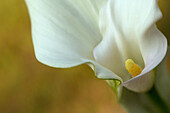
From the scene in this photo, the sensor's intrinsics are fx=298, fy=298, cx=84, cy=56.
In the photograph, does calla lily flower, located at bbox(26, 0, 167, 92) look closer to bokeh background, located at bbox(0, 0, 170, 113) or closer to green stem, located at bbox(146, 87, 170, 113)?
green stem, located at bbox(146, 87, 170, 113)

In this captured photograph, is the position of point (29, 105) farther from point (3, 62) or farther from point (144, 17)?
point (144, 17)

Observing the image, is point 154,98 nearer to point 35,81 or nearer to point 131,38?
point 131,38

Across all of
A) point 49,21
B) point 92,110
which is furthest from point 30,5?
point 92,110

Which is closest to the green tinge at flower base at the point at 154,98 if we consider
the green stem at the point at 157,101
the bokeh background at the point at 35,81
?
the green stem at the point at 157,101

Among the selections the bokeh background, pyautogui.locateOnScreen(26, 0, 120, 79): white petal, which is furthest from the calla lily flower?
the bokeh background

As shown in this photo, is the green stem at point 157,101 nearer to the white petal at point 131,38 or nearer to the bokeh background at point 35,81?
the white petal at point 131,38

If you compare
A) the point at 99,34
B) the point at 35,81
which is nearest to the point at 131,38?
the point at 99,34
